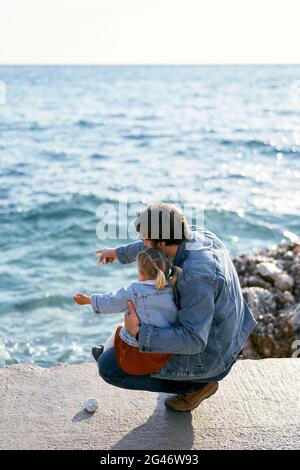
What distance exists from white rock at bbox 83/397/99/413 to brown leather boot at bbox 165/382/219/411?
0.35 meters

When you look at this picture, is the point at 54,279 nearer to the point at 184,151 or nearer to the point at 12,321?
the point at 12,321

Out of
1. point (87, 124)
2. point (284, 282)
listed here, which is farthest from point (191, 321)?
point (87, 124)

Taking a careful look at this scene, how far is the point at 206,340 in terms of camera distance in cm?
273

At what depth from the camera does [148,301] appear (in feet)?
9.10

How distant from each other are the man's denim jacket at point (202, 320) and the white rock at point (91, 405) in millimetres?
435

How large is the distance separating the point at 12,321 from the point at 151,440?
4.13 meters

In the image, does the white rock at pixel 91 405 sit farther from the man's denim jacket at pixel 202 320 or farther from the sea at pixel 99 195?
the sea at pixel 99 195

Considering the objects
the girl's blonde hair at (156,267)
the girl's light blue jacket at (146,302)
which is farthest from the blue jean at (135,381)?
the girl's blonde hair at (156,267)

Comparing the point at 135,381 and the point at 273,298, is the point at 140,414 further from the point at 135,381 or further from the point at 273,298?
the point at 273,298

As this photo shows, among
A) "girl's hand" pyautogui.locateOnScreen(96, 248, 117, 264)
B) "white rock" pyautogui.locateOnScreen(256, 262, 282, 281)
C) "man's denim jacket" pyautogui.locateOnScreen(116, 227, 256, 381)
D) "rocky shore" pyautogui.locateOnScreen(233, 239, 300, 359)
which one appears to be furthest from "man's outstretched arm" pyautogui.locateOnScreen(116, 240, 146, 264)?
"white rock" pyautogui.locateOnScreen(256, 262, 282, 281)

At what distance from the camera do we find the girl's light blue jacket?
9.06 ft

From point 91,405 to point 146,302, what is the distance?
0.73 metres

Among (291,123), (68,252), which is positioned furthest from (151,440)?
(291,123)

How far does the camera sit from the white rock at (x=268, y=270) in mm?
5645
